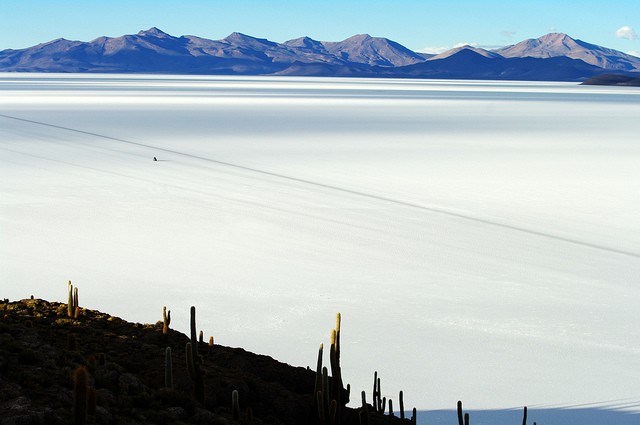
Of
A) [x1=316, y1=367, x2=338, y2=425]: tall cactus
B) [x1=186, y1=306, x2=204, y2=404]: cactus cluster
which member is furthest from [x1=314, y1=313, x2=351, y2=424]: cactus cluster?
[x1=186, y1=306, x2=204, y2=404]: cactus cluster

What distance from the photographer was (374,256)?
9.50 meters

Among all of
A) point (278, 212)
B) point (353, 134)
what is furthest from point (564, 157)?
point (278, 212)

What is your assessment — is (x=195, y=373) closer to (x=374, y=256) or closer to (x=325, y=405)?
(x=325, y=405)

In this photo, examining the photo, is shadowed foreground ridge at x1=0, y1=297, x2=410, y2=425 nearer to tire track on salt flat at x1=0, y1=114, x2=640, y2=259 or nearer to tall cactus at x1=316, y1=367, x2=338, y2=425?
tall cactus at x1=316, y1=367, x2=338, y2=425

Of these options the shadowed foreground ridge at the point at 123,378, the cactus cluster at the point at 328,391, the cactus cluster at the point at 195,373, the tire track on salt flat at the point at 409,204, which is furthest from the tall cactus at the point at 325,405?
the tire track on salt flat at the point at 409,204

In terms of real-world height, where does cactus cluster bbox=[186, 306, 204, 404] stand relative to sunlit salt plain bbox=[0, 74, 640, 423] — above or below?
above

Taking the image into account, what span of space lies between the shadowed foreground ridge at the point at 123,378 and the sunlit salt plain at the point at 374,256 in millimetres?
1056

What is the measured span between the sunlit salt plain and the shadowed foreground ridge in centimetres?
106

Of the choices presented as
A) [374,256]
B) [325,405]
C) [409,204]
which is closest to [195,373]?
[325,405]

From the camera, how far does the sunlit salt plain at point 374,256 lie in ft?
20.4

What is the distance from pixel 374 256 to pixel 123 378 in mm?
5743

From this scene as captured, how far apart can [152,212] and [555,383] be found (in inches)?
289

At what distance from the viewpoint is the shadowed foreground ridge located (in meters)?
3.42

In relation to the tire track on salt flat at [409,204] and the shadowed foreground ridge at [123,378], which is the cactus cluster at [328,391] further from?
the tire track on salt flat at [409,204]
